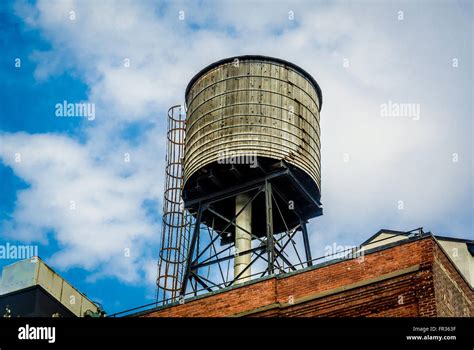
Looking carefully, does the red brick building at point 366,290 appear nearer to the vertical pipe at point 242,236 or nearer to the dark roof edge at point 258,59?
the vertical pipe at point 242,236

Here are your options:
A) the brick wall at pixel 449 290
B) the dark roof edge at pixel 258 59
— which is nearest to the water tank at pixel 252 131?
the dark roof edge at pixel 258 59

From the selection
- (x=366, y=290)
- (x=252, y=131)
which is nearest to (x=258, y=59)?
(x=252, y=131)

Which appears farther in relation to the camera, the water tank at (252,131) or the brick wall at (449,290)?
the water tank at (252,131)

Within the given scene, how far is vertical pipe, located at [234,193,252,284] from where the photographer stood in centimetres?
2319

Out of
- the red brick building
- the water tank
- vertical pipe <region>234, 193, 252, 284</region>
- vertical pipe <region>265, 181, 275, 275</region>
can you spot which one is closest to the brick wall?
the red brick building

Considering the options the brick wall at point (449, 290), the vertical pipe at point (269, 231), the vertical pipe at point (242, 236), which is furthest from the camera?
the vertical pipe at point (242, 236)

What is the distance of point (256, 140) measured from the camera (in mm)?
23359

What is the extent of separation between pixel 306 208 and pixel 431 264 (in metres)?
6.56

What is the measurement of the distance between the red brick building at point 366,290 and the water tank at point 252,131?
11.1 feet

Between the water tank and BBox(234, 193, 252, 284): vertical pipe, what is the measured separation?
0.56 m

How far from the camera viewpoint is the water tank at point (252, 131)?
2336 centimetres
